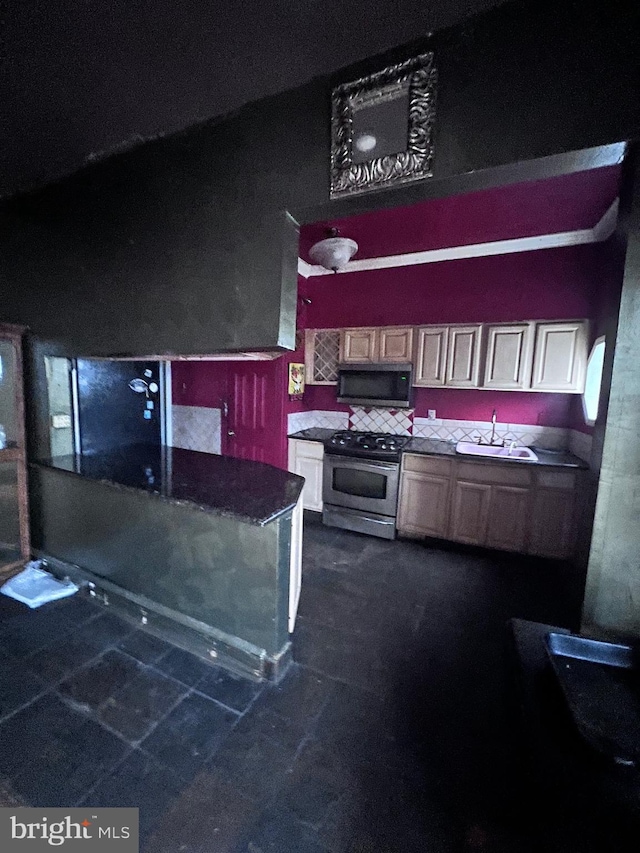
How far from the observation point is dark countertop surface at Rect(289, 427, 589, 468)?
104 inches

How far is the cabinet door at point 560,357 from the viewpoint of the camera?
107 inches

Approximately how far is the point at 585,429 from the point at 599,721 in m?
2.53

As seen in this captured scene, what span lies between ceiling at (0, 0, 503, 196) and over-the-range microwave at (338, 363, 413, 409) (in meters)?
2.36

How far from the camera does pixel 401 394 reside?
334cm

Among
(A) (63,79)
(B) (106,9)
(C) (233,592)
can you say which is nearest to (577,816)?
(C) (233,592)

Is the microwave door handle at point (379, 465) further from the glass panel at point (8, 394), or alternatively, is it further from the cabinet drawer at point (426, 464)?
the glass panel at point (8, 394)

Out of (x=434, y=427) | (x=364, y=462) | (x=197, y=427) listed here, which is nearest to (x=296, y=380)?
(x=364, y=462)

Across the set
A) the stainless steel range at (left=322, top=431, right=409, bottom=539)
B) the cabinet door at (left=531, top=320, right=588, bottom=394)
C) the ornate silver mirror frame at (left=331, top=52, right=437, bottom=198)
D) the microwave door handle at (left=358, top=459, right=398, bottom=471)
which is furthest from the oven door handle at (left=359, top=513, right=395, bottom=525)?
the ornate silver mirror frame at (left=331, top=52, right=437, bottom=198)

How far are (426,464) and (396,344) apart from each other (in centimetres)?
124

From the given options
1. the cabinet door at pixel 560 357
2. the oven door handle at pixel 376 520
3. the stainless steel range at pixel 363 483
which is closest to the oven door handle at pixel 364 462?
the stainless steel range at pixel 363 483

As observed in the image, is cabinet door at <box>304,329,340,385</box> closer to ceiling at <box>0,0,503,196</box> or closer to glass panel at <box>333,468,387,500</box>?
glass panel at <box>333,468,387,500</box>

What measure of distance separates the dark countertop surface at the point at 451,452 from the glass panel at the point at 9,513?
227 centimetres

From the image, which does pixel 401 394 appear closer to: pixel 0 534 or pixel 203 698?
pixel 203 698

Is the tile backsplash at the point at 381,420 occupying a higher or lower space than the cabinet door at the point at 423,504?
higher
